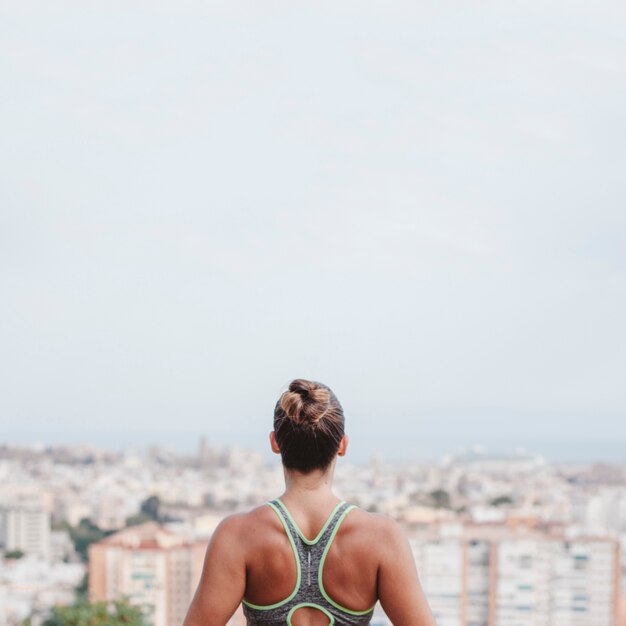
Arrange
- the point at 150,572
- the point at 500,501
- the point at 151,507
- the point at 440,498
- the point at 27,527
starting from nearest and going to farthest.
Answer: the point at 150,572 → the point at 27,527 → the point at 151,507 → the point at 440,498 → the point at 500,501

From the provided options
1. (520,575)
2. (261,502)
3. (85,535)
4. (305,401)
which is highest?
(305,401)

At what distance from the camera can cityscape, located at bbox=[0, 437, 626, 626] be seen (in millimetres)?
23297

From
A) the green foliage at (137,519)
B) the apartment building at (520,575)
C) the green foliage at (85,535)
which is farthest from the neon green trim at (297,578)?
the green foliage at (137,519)

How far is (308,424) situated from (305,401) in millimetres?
26

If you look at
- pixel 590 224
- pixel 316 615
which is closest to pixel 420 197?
pixel 590 224

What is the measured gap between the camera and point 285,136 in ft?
105

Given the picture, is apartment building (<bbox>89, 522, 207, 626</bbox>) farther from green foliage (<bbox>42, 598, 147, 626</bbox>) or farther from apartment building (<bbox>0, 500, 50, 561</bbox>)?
green foliage (<bbox>42, 598, 147, 626</bbox>)

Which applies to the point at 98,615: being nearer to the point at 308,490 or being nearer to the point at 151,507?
the point at 308,490

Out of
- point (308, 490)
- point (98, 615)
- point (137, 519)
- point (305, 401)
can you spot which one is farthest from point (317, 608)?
point (137, 519)

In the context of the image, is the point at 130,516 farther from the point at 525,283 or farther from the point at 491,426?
the point at 491,426

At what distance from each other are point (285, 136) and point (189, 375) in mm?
16954

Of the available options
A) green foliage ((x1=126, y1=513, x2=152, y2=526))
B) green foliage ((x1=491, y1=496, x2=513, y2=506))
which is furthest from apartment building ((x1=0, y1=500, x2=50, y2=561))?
green foliage ((x1=491, y1=496, x2=513, y2=506))

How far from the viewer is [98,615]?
13.1 ft

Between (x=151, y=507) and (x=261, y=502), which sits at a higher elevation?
(x=261, y=502)
